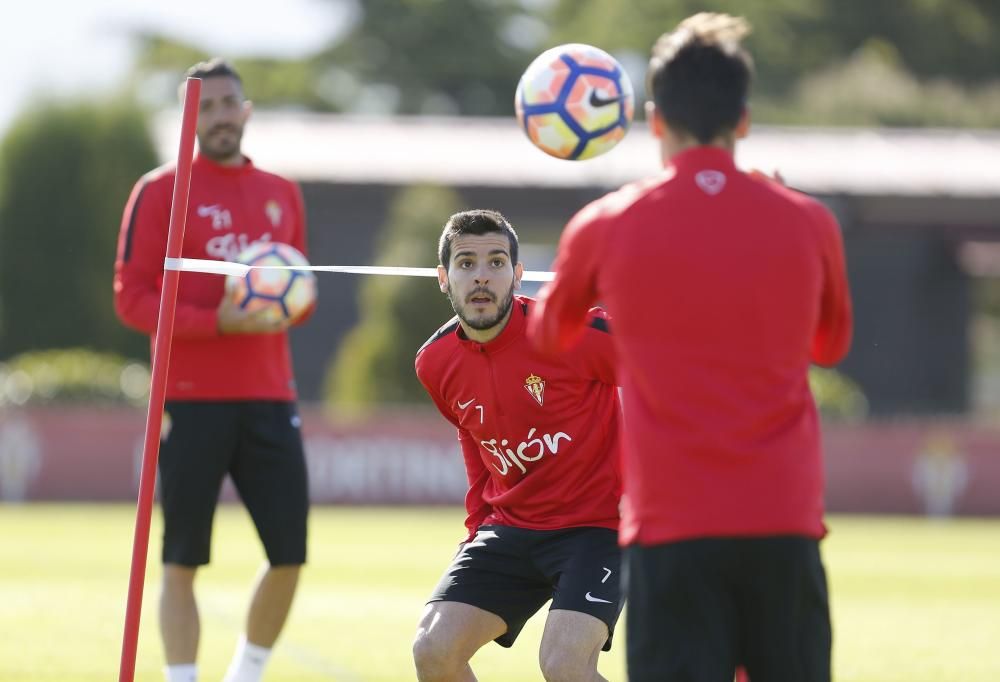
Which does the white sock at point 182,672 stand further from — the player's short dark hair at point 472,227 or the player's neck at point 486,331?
the player's short dark hair at point 472,227

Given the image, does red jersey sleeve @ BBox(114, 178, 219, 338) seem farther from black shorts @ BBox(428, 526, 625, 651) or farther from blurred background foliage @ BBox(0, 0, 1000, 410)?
blurred background foliage @ BBox(0, 0, 1000, 410)

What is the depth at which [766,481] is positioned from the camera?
457 centimetres

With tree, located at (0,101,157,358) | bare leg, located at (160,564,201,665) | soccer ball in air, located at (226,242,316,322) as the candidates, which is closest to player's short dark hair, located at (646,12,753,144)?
soccer ball in air, located at (226,242,316,322)

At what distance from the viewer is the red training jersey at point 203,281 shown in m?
7.89

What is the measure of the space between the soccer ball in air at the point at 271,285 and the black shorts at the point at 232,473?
44 centimetres

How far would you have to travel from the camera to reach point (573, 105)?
6391 mm

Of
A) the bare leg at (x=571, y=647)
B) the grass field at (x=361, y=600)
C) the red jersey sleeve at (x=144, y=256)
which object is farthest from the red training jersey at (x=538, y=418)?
the grass field at (x=361, y=600)

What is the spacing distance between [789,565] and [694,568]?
25 centimetres

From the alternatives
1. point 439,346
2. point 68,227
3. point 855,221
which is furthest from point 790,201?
point 855,221

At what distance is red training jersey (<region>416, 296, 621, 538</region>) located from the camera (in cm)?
665

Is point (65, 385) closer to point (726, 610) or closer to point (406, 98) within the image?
point (726, 610)

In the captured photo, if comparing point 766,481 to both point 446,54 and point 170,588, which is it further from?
point 446,54

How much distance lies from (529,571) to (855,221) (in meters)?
31.0

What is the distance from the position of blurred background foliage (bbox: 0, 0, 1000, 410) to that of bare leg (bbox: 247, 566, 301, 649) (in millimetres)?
18490
